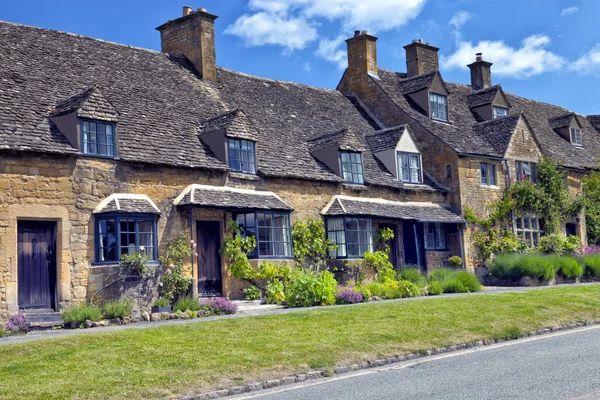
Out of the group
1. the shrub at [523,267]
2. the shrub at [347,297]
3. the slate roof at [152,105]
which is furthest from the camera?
the shrub at [523,267]

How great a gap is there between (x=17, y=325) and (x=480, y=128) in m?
23.0

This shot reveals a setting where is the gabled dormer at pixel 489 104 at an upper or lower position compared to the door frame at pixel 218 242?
upper

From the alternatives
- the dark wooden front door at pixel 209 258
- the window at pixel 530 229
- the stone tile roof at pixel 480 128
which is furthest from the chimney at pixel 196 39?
the window at pixel 530 229

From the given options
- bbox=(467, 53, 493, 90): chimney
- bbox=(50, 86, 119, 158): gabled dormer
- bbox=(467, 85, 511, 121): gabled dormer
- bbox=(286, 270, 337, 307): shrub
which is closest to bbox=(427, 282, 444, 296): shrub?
bbox=(286, 270, 337, 307): shrub

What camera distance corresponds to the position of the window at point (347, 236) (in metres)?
25.4

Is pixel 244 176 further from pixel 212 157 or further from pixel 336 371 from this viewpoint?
pixel 336 371

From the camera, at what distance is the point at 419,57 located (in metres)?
36.3

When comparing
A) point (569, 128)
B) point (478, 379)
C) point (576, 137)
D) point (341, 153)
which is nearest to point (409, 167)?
point (341, 153)

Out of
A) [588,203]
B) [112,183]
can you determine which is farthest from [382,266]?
[588,203]

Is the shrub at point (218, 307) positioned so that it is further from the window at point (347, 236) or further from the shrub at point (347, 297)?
the window at point (347, 236)

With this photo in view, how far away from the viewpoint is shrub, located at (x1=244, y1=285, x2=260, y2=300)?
2222 cm

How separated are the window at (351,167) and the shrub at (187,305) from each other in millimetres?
8775

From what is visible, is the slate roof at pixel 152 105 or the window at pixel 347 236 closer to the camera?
the slate roof at pixel 152 105

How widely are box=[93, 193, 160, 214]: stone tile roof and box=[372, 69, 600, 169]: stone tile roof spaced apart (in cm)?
1433
